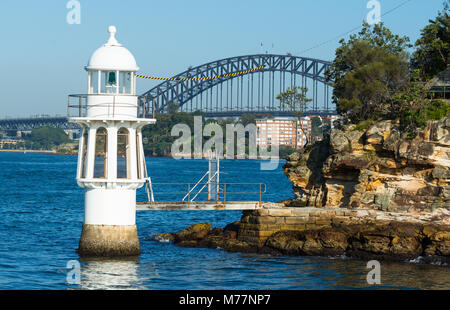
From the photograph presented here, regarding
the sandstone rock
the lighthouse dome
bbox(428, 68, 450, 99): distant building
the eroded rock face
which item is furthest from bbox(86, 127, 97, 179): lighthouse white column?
bbox(428, 68, 450, 99): distant building

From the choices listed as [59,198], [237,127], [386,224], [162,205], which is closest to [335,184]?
[386,224]

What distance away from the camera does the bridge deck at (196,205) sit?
28812 mm

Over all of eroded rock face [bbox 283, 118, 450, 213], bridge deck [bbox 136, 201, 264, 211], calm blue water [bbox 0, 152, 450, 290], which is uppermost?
eroded rock face [bbox 283, 118, 450, 213]

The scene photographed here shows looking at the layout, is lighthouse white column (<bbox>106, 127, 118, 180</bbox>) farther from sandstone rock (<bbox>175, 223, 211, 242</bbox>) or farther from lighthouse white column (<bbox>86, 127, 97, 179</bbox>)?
sandstone rock (<bbox>175, 223, 211, 242</bbox>)

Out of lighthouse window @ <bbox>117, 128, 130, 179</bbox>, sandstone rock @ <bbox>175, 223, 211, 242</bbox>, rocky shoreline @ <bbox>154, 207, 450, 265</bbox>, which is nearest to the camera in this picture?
lighthouse window @ <bbox>117, 128, 130, 179</bbox>

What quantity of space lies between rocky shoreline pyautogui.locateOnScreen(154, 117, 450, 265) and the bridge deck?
0.41 metres

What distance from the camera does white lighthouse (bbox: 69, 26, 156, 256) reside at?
24969 millimetres

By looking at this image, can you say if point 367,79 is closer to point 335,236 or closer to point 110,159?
point 335,236

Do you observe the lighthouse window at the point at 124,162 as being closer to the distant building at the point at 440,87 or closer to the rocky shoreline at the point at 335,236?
the rocky shoreline at the point at 335,236

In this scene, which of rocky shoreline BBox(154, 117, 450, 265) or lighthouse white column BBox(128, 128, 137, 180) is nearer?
lighthouse white column BBox(128, 128, 137, 180)

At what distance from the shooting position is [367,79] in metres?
35.7

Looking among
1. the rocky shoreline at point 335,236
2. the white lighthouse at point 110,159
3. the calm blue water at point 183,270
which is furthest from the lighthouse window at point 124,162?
the rocky shoreline at point 335,236

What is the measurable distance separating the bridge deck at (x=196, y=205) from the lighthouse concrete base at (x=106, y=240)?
3.30m
